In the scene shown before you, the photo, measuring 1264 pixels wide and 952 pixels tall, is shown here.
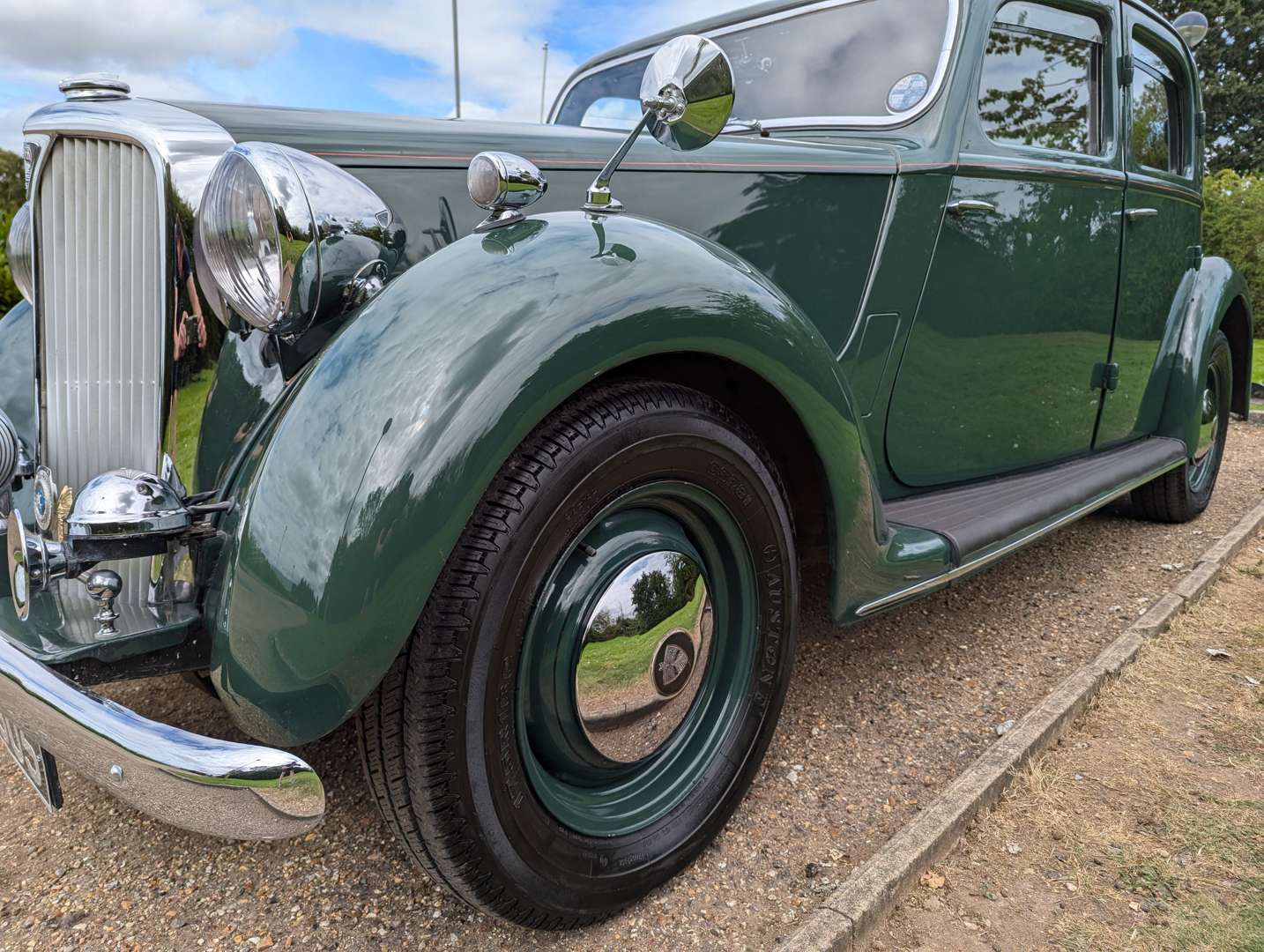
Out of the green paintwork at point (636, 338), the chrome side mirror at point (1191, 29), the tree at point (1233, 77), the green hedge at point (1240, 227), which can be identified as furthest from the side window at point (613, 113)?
the tree at point (1233, 77)

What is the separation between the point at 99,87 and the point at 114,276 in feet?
1.13

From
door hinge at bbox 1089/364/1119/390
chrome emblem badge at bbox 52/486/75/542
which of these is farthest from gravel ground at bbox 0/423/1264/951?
door hinge at bbox 1089/364/1119/390

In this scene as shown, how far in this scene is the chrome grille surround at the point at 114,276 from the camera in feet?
4.66

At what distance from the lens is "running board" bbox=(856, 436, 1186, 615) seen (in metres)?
2.10

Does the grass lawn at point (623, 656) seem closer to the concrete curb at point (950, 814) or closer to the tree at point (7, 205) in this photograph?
the concrete curb at point (950, 814)

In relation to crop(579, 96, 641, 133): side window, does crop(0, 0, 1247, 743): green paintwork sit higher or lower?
lower

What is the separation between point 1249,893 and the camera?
161 centimetres

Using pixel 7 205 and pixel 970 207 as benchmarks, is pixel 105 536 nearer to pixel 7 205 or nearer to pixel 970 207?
pixel 970 207

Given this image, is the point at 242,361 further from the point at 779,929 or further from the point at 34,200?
the point at 779,929

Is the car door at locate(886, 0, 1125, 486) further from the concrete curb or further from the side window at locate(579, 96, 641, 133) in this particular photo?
the side window at locate(579, 96, 641, 133)

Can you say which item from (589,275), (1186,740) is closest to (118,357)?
(589,275)

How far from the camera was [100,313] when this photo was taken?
158 cm

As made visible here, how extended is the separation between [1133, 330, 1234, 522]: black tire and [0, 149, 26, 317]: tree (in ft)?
21.2

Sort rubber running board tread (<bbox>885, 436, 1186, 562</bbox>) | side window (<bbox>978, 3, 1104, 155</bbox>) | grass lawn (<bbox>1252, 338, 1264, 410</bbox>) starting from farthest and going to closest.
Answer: grass lawn (<bbox>1252, 338, 1264, 410</bbox>) < side window (<bbox>978, 3, 1104, 155</bbox>) < rubber running board tread (<bbox>885, 436, 1186, 562</bbox>)
